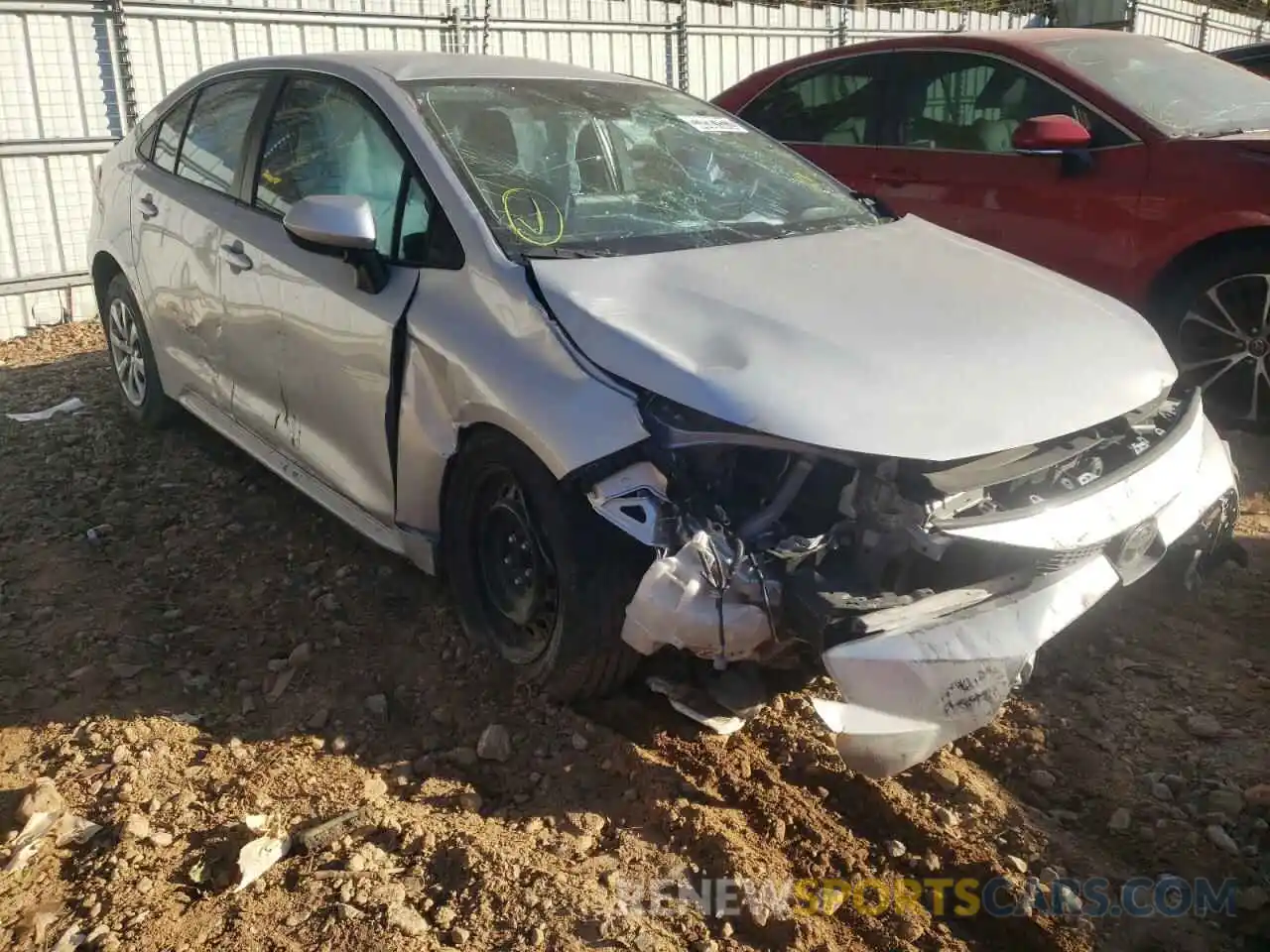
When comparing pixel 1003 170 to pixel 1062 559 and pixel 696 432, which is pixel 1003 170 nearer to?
pixel 1062 559

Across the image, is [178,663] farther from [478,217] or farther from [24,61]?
[24,61]

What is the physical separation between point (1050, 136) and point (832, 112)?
1514 millimetres

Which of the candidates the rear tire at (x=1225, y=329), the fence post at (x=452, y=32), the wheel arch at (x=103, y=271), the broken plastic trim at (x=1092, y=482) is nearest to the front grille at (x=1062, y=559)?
the broken plastic trim at (x=1092, y=482)

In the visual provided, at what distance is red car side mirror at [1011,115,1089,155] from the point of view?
201 inches

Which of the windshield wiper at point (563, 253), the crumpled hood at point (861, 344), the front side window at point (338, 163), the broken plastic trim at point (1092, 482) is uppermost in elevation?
the front side window at point (338, 163)

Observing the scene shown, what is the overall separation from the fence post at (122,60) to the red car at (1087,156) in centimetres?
453

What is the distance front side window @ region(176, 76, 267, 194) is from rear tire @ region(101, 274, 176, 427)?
77 cm

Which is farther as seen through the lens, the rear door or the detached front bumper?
the rear door

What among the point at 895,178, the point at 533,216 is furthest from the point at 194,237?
the point at 895,178

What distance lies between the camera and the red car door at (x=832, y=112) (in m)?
6.11

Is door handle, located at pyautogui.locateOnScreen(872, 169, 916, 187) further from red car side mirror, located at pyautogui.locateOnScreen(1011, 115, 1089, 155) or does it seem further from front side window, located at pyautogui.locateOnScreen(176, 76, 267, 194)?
front side window, located at pyautogui.locateOnScreen(176, 76, 267, 194)

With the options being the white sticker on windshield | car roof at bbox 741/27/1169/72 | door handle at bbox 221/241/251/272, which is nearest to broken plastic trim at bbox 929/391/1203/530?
the white sticker on windshield

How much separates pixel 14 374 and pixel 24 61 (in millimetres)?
2443

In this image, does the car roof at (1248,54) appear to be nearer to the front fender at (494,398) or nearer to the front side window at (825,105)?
the front side window at (825,105)
